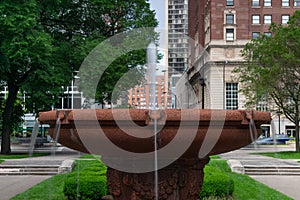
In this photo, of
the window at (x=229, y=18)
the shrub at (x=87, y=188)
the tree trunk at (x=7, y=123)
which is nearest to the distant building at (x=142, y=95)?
the tree trunk at (x=7, y=123)

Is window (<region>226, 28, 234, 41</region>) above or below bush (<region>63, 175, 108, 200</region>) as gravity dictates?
above

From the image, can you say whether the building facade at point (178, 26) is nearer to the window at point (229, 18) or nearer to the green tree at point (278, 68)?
the window at point (229, 18)

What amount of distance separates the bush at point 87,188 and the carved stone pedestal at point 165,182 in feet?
15.0

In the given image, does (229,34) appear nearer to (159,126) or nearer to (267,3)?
(267,3)

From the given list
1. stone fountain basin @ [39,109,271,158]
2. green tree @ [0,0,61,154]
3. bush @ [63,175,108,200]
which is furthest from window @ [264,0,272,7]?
stone fountain basin @ [39,109,271,158]

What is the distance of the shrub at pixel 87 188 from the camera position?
38.0 feet

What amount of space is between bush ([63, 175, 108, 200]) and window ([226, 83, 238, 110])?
42.5 m

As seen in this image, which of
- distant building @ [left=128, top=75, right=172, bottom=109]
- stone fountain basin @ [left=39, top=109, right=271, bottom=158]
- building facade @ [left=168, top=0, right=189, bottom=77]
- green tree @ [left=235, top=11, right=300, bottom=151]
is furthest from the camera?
building facade @ [left=168, top=0, right=189, bottom=77]

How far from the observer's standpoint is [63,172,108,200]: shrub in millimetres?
11570

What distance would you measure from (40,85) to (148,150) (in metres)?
20.8

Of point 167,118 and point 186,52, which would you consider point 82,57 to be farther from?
point 186,52

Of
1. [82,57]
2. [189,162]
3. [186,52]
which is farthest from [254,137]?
[186,52]

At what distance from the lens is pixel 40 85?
2606 cm

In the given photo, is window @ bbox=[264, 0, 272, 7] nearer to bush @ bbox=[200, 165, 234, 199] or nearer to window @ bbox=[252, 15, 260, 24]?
window @ bbox=[252, 15, 260, 24]
